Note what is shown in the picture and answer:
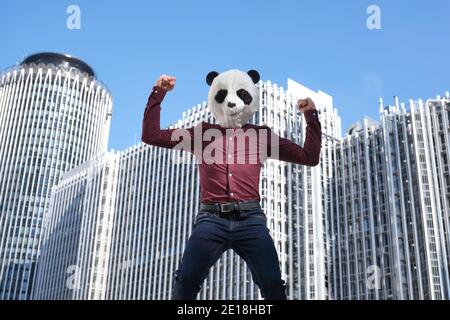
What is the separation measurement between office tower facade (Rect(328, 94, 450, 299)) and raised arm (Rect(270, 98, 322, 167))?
47.2 meters

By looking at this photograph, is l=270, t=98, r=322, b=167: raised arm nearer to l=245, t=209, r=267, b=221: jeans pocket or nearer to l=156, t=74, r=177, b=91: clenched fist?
l=245, t=209, r=267, b=221: jeans pocket

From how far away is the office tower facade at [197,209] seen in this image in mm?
61344

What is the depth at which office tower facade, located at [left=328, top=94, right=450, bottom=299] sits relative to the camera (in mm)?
51500

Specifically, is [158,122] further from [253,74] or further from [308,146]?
[308,146]

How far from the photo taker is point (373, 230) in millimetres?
56938

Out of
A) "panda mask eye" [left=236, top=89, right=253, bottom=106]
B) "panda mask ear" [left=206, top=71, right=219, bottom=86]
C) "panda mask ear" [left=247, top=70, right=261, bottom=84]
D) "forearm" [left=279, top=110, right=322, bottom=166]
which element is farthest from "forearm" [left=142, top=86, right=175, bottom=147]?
"forearm" [left=279, top=110, right=322, bottom=166]

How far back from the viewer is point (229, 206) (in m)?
5.58

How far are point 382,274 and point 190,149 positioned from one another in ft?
170

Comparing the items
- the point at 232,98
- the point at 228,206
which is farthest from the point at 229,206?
the point at 232,98

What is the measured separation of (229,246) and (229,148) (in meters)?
1.11

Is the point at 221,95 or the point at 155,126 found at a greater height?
the point at 221,95

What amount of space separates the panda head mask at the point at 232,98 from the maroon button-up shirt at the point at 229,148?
12cm

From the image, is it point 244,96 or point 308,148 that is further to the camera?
point 244,96

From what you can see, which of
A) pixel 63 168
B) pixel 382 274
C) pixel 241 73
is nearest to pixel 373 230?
pixel 382 274
